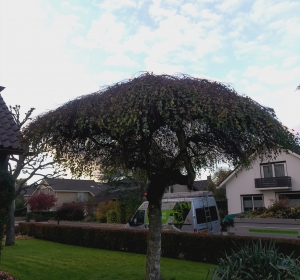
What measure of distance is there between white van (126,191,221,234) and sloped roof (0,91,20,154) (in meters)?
9.40

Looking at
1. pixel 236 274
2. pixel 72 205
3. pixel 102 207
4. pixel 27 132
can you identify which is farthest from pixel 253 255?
pixel 72 205

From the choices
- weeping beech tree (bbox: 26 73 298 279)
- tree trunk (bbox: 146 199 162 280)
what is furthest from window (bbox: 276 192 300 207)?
tree trunk (bbox: 146 199 162 280)

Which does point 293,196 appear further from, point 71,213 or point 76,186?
point 76,186

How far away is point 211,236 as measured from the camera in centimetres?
1125

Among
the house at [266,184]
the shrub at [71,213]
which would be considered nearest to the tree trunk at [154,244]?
the house at [266,184]

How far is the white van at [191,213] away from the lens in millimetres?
15000

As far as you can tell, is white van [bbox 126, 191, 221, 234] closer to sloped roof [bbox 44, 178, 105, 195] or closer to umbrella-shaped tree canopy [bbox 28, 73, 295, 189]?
umbrella-shaped tree canopy [bbox 28, 73, 295, 189]

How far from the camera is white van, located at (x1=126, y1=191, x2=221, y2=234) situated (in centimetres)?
1500

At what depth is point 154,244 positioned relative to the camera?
7898mm

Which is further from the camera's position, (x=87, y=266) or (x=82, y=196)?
(x=82, y=196)

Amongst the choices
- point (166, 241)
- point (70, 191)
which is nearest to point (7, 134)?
point (166, 241)

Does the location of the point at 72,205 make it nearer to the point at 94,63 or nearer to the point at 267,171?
the point at 267,171

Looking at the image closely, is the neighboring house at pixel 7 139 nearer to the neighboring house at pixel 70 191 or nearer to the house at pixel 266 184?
the house at pixel 266 184

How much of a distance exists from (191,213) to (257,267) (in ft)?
33.0
